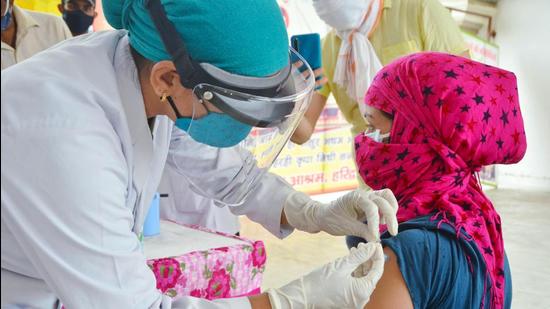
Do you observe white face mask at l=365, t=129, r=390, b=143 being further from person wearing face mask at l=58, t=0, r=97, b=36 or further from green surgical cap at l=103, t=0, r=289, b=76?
person wearing face mask at l=58, t=0, r=97, b=36

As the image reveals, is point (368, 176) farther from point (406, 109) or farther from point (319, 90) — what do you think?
point (319, 90)

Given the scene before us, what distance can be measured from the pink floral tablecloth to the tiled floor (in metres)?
1.91

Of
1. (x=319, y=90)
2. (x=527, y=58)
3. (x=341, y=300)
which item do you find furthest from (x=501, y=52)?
(x=341, y=300)

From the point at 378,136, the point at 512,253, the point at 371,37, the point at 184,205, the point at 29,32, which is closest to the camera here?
the point at 378,136

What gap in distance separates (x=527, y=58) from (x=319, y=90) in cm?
617

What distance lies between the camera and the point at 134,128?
100 centimetres

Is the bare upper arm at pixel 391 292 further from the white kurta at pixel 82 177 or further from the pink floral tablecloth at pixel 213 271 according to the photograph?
the pink floral tablecloth at pixel 213 271

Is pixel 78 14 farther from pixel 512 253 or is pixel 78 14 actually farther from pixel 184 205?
pixel 512 253

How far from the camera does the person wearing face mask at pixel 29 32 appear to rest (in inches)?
88.4

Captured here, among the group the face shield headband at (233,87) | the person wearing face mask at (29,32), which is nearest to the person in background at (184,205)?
the person wearing face mask at (29,32)

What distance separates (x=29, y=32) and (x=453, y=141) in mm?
1815

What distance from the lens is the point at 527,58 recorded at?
7.53 m

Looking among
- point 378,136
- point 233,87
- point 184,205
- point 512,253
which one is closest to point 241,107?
point 233,87

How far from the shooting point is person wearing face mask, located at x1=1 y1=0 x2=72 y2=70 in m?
2.25
